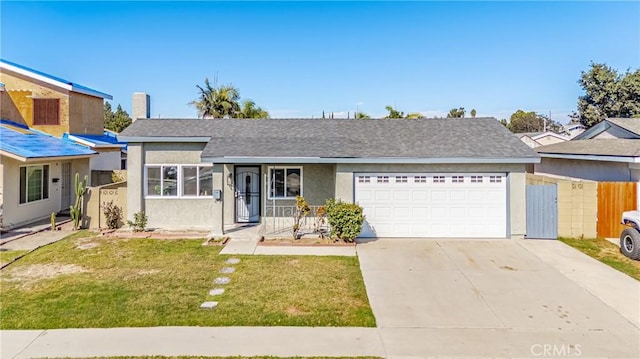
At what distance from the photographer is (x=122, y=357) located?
209 inches

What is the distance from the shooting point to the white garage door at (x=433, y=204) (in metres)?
12.7

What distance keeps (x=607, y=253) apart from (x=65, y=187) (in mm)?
21430

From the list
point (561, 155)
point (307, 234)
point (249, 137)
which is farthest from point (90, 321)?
point (561, 155)

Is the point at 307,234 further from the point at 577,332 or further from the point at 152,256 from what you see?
the point at 577,332

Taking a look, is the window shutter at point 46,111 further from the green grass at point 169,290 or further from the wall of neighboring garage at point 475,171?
the wall of neighboring garage at point 475,171

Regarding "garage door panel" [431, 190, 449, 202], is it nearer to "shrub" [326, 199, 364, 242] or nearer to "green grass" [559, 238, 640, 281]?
"shrub" [326, 199, 364, 242]

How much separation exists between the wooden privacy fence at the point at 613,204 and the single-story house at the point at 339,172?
2713mm

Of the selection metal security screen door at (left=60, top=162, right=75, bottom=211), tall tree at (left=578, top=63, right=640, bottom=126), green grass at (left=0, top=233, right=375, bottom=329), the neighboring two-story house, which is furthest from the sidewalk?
tall tree at (left=578, top=63, right=640, bottom=126)

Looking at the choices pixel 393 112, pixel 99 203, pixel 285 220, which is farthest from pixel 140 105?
pixel 393 112

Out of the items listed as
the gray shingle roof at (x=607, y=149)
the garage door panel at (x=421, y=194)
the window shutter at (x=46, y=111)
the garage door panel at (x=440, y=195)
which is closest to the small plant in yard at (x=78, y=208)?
the window shutter at (x=46, y=111)

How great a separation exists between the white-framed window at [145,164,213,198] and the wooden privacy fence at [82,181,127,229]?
1.09 metres

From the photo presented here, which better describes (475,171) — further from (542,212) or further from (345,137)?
(345,137)

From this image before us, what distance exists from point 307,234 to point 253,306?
604 cm

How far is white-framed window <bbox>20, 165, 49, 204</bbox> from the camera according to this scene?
14.6 metres
